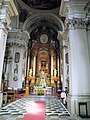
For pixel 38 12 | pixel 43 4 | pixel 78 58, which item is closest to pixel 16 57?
pixel 38 12

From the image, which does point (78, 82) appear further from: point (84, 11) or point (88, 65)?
point (84, 11)

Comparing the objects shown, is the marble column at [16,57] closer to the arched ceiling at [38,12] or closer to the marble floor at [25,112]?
the arched ceiling at [38,12]

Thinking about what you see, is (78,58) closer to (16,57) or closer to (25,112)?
(25,112)

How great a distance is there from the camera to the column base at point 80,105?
523cm

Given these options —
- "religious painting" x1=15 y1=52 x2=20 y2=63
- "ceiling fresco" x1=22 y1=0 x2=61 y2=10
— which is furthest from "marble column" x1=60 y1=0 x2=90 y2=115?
"ceiling fresco" x1=22 y1=0 x2=61 y2=10

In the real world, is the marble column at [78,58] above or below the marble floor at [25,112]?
above

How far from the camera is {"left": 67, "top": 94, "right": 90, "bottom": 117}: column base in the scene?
17.1ft

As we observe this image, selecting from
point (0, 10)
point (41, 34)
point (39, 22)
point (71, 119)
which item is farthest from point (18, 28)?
point (71, 119)

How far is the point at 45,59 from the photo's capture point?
1922 cm

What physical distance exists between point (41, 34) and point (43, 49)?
7.81 feet

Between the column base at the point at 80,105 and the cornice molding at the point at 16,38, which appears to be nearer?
the column base at the point at 80,105

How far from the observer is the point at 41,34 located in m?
20.0

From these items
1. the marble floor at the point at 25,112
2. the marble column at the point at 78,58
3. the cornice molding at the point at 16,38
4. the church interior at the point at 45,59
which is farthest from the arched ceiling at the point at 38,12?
the marble floor at the point at 25,112

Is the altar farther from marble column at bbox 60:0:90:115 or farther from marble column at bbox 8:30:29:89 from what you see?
marble column at bbox 60:0:90:115
